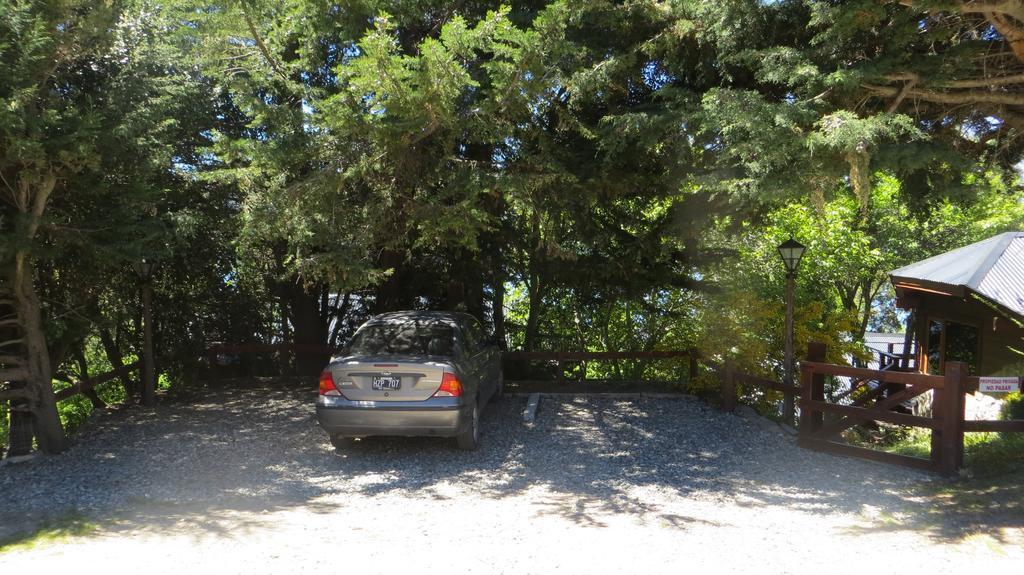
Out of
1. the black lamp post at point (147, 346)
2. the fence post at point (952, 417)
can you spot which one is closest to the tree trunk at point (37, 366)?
the black lamp post at point (147, 346)

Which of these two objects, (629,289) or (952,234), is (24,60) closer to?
(629,289)

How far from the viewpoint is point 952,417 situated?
7027mm

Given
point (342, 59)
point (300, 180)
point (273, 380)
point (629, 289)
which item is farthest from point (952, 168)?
point (273, 380)

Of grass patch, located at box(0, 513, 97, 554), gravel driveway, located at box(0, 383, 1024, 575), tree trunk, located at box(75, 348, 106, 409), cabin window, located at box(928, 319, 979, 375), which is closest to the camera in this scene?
gravel driveway, located at box(0, 383, 1024, 575)

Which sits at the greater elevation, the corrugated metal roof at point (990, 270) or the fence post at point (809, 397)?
the corrugated metal roof at point (990, 270)

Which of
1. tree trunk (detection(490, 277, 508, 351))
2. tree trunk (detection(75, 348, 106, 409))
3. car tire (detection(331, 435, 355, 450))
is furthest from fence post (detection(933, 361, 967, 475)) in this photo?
tree trunk (detection(75, 348, 106, 409))

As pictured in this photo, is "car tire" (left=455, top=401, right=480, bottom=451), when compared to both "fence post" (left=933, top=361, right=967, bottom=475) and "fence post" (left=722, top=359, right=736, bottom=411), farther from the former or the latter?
"fence post" (left=933, top=361, right=967, bottom=475)

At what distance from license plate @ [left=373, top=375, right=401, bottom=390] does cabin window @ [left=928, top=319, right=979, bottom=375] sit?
455 inches

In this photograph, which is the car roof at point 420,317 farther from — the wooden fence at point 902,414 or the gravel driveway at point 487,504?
the wooden fence at point 902,414

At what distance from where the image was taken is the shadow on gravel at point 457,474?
20.0ft

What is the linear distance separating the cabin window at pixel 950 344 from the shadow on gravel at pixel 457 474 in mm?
6563

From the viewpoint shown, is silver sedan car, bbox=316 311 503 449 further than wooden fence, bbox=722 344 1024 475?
Yes

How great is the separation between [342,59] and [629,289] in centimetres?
626

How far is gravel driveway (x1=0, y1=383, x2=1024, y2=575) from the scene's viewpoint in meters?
4.98
